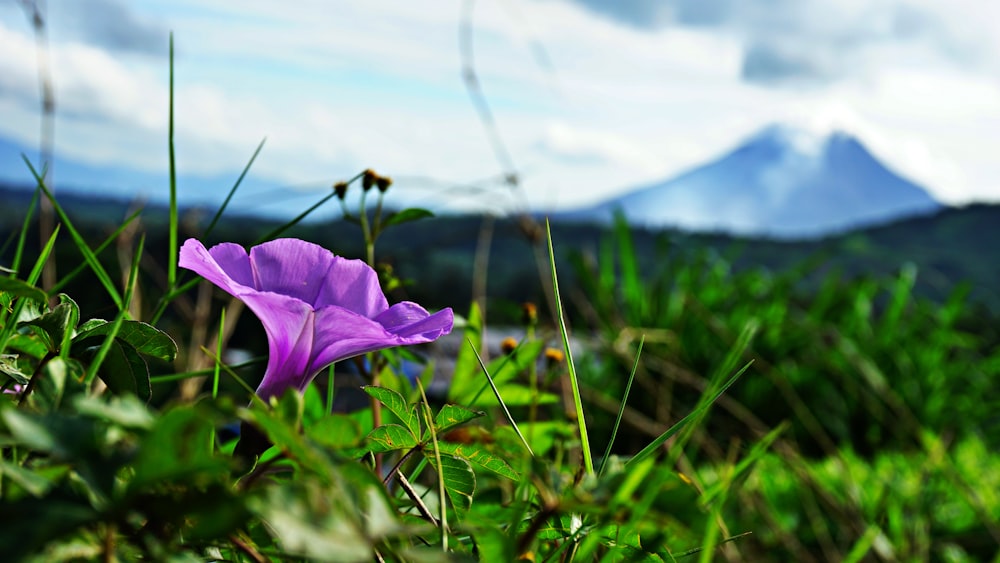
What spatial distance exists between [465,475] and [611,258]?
13.0 ft

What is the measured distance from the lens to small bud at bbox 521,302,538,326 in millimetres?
869

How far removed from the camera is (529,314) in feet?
2.89

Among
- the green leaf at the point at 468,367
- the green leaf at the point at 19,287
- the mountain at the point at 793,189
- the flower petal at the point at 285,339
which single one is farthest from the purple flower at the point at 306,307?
the mountain at the point at 793,189

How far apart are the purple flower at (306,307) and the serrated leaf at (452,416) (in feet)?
0.15

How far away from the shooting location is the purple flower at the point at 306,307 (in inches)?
19.2

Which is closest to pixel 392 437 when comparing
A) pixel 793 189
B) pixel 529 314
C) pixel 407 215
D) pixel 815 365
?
pixel 407 215

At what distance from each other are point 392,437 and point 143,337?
6.0 inches

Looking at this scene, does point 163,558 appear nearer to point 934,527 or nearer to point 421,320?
point 421,320

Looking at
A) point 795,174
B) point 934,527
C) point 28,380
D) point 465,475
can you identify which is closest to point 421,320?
point 465,475

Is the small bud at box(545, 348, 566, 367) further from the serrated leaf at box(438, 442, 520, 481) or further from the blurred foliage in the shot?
the blurred foliage

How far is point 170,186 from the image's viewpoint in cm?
70

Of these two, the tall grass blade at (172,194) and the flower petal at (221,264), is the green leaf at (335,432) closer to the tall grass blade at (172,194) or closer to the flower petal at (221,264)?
the flower petal at (221,264)

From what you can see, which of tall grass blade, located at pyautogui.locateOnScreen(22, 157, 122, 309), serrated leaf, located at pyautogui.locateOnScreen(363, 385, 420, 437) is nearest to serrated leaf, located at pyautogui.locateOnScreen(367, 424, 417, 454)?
serrated leaf, located at pyautogui.locateOnScreen(363, 385, 420, 437)

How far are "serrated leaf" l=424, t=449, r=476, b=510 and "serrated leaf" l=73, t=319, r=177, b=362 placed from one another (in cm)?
16
